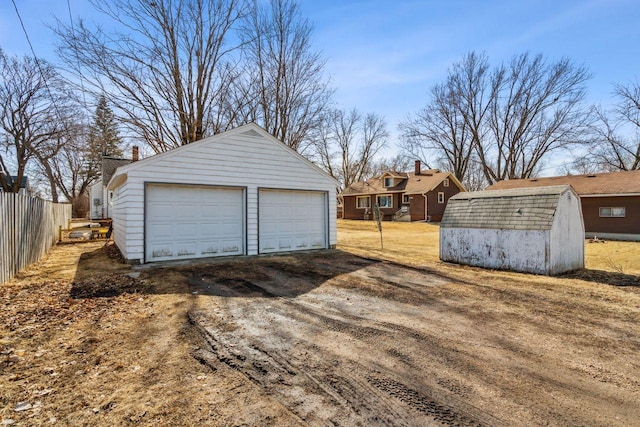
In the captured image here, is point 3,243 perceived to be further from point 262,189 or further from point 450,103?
point 450,103

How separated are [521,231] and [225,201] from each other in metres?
8.43

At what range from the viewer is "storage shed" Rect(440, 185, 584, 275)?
8141 millimetres

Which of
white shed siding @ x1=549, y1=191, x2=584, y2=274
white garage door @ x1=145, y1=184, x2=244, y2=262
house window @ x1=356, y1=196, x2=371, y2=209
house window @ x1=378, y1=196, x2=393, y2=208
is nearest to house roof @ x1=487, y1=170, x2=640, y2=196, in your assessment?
white shed siding @ x1=549, y1=191, x2=584, y2=274

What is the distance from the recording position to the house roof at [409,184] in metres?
31.4

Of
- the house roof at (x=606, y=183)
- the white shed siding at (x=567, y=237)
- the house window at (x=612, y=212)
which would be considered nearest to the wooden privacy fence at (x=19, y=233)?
the white shed siding at (x=567, y=237)

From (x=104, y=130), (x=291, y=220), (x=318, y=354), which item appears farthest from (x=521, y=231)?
(x=104, y=130)

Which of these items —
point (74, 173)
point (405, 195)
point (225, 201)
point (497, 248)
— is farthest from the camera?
point (74, 173)

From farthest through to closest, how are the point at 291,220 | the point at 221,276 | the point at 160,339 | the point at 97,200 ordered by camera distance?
the point at 97,200 → the point at 291,220 → the point at 221,276 → the point at 160,339

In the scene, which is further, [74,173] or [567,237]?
[74,173]

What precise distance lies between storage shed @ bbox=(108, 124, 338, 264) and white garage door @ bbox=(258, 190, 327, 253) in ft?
0.11

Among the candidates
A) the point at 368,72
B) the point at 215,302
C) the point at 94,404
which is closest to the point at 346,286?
the point at 215,302

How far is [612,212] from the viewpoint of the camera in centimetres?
1847

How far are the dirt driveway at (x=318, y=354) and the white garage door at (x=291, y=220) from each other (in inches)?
169

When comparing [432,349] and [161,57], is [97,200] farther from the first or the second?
[432,349]
